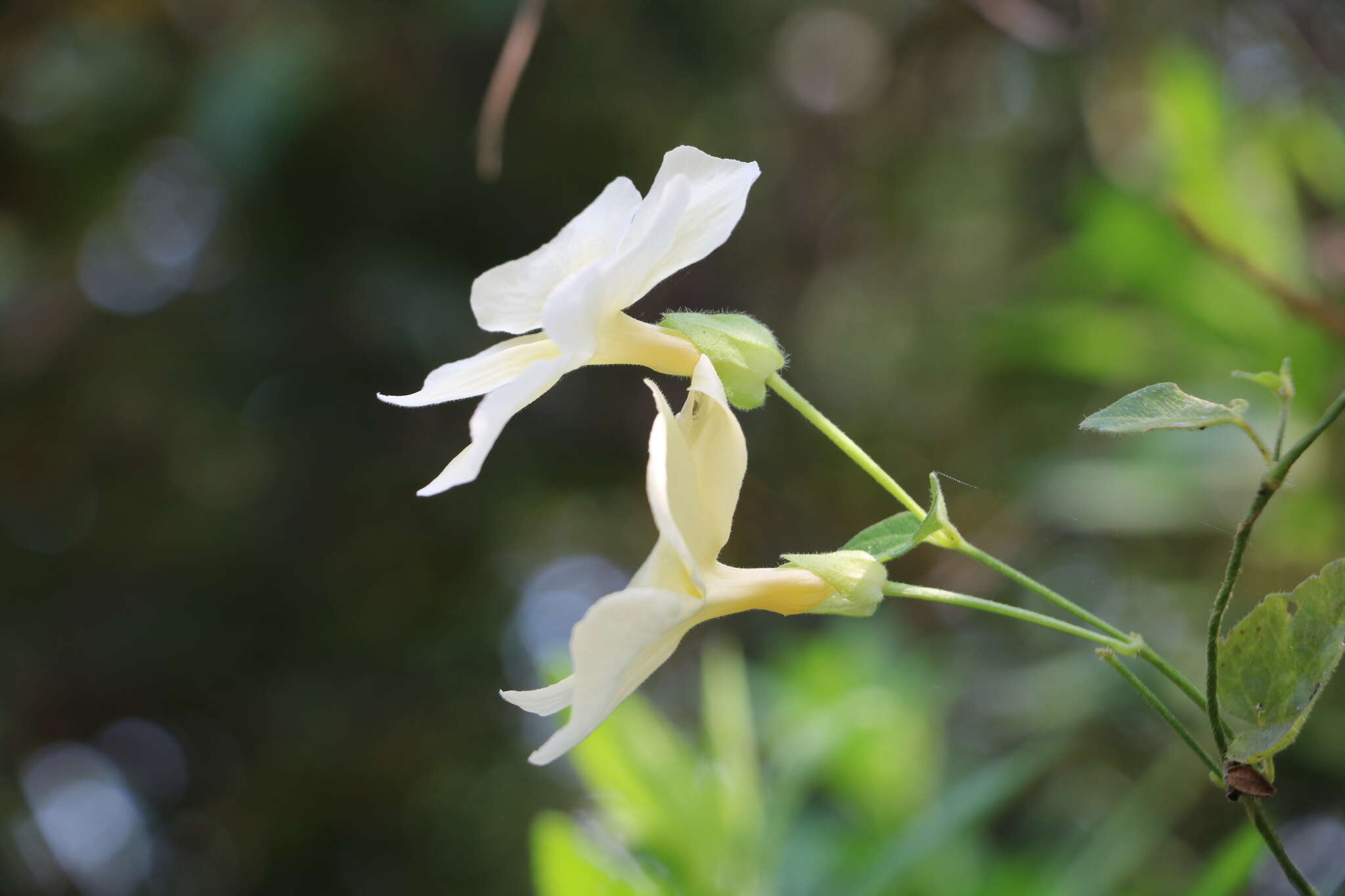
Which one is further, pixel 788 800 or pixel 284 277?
pixel 284 277

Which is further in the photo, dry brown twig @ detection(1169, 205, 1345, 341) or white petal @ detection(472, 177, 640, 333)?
dry brown twig @ detection(1169, 205, 1345, 341)

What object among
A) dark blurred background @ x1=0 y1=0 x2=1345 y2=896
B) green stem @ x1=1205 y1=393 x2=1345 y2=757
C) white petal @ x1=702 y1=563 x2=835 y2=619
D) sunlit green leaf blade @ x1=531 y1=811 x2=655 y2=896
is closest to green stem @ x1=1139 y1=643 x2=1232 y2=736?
green stem @ x1=1205 y1=393 x2=1345 y2=757

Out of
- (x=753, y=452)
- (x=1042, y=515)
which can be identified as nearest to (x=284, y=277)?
(x=753, y=452)

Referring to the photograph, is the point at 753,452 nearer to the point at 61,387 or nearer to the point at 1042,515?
the point at 1042,515

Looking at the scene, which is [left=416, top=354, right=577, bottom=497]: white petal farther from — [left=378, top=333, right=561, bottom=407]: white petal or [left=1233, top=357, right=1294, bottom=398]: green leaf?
[left=1233, top=357, right=1294, bottom=398]: green leaf

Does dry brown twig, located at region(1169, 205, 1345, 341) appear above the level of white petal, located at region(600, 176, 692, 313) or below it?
below

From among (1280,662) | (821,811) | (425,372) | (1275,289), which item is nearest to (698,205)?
(1280,662)
